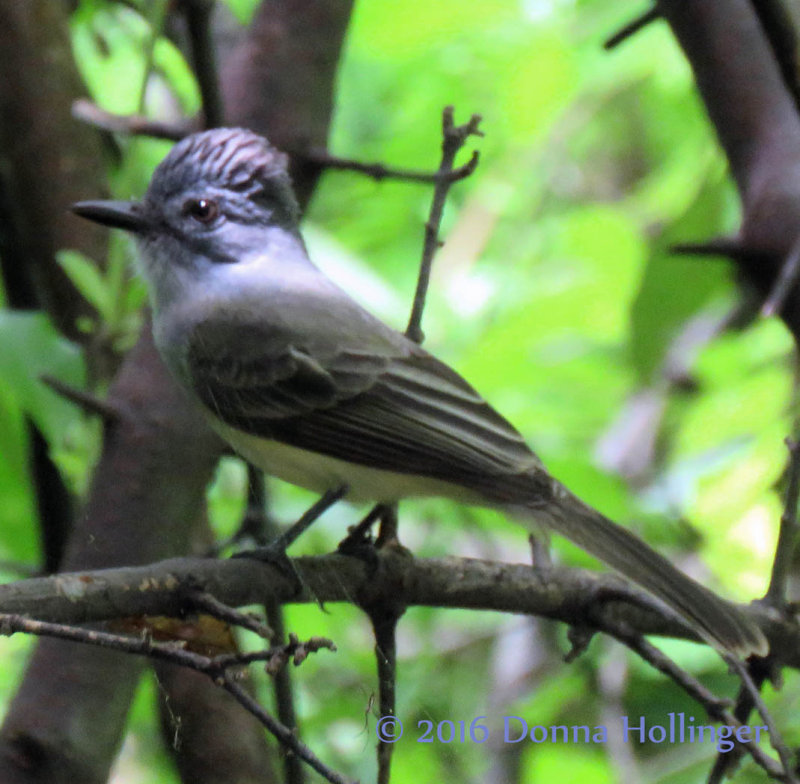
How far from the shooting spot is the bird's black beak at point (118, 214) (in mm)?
2594

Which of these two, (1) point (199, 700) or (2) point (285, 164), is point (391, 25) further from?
(1) point (199, 700)

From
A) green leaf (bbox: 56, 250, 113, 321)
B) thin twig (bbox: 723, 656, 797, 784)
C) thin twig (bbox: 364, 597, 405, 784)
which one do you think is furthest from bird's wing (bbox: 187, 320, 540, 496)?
thin twig (bbox: 723, 656, 797, 784)

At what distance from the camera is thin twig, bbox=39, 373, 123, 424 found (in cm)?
209

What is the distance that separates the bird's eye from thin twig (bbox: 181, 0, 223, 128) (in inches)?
9.9

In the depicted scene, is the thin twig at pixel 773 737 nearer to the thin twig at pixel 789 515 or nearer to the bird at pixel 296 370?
the thin twig at pixel 789 515

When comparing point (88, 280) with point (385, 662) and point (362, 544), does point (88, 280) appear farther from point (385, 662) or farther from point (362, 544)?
point (385, 662)

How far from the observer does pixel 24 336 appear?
2.52 m

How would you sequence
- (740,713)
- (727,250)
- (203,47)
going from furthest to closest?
(203,47) → (727,250) → (740,713)

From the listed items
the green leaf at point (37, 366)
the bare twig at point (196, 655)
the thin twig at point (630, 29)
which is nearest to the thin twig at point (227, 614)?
the bare twig at point (196, 655)

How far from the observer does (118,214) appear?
105 inches

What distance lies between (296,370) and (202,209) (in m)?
0.56

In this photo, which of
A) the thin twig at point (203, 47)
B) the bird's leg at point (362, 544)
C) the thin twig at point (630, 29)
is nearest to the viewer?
the bird's leg at point (362, 544)

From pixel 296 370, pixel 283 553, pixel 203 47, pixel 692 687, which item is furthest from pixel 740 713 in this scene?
pixel 203 47

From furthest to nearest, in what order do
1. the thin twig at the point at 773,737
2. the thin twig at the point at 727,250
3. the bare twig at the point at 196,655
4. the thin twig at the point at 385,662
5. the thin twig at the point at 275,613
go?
the thin twig at the point at 727,250, the thin twig at the point at 275,613, the thin twig at the point at 385,662, the thin twig at the point at 773,737, the bare twig at the point at 196,655
